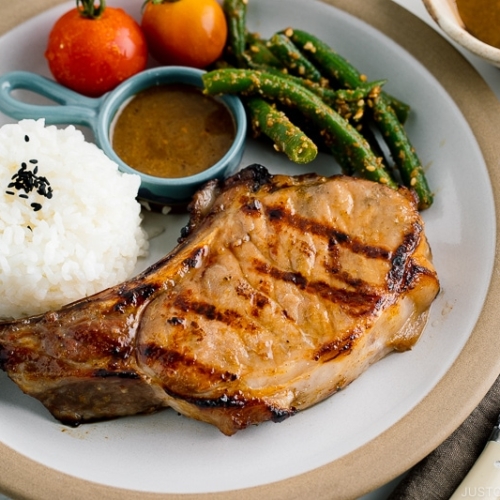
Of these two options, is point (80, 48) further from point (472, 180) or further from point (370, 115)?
point (472, 180)

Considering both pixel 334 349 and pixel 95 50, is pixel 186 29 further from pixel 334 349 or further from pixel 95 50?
pixel 334 349

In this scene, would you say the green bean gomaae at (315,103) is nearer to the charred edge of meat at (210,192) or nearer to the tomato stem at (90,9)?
the charred edge of meat at (210,192)

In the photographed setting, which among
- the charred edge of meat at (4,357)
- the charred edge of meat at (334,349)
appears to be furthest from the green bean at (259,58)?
the charred edge of meat at (4,357)

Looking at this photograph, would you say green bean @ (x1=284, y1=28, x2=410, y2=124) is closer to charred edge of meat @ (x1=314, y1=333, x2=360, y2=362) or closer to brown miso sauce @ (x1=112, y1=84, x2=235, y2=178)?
brown miso sauce @ (x1=112, y1=84, x2=235, y2=178)

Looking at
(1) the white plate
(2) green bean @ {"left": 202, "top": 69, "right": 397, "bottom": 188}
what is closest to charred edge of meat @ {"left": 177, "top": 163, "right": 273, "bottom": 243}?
(1) the white plate

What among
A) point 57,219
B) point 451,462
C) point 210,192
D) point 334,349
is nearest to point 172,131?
point 210,192

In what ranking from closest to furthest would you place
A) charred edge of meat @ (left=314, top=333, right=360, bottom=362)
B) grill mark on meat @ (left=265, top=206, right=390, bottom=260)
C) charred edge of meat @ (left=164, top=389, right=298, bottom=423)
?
charred edge of meat @ (left=164, top=389, right=298, bottom=423) < charred edge of meat @ (left=314, top=333, right=360, bottom=362) < grill mark on meat @ (left=265, top=206, right=390, bottom=260)

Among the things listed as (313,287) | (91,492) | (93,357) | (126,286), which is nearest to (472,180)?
(313,287)
